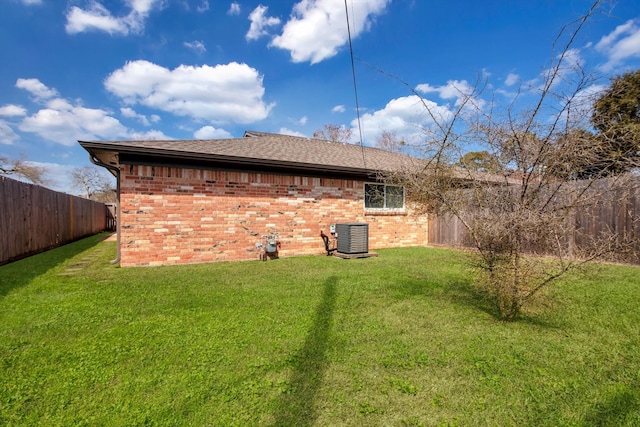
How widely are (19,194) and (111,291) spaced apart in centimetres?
566

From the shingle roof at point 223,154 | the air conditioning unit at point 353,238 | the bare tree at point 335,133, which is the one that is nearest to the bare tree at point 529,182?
the shingle roof at point 223,154

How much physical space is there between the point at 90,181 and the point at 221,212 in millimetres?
40196

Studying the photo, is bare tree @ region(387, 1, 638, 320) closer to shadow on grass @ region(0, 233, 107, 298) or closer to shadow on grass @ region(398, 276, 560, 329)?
shadow on grass @ region(398, 276, 560, 329)

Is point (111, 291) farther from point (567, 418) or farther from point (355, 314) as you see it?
point (567, 418)

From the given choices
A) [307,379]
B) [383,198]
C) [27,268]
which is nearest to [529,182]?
[307,379]

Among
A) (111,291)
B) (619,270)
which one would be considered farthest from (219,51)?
(619,270)

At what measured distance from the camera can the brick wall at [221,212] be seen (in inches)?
260

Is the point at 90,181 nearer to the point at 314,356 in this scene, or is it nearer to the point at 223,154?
the point at 223,154

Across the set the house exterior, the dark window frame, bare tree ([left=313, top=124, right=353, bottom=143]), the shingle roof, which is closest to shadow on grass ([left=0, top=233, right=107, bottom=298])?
the house exterior

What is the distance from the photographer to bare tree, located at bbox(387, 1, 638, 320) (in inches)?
115

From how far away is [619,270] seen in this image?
6031 mm

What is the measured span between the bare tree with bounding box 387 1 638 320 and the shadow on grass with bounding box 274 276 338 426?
2.07m

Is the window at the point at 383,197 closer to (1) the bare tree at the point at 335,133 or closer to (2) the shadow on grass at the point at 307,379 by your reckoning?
(2) the shadow on grass at the point at 307,379

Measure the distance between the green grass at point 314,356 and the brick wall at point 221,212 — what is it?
80.9 inches
